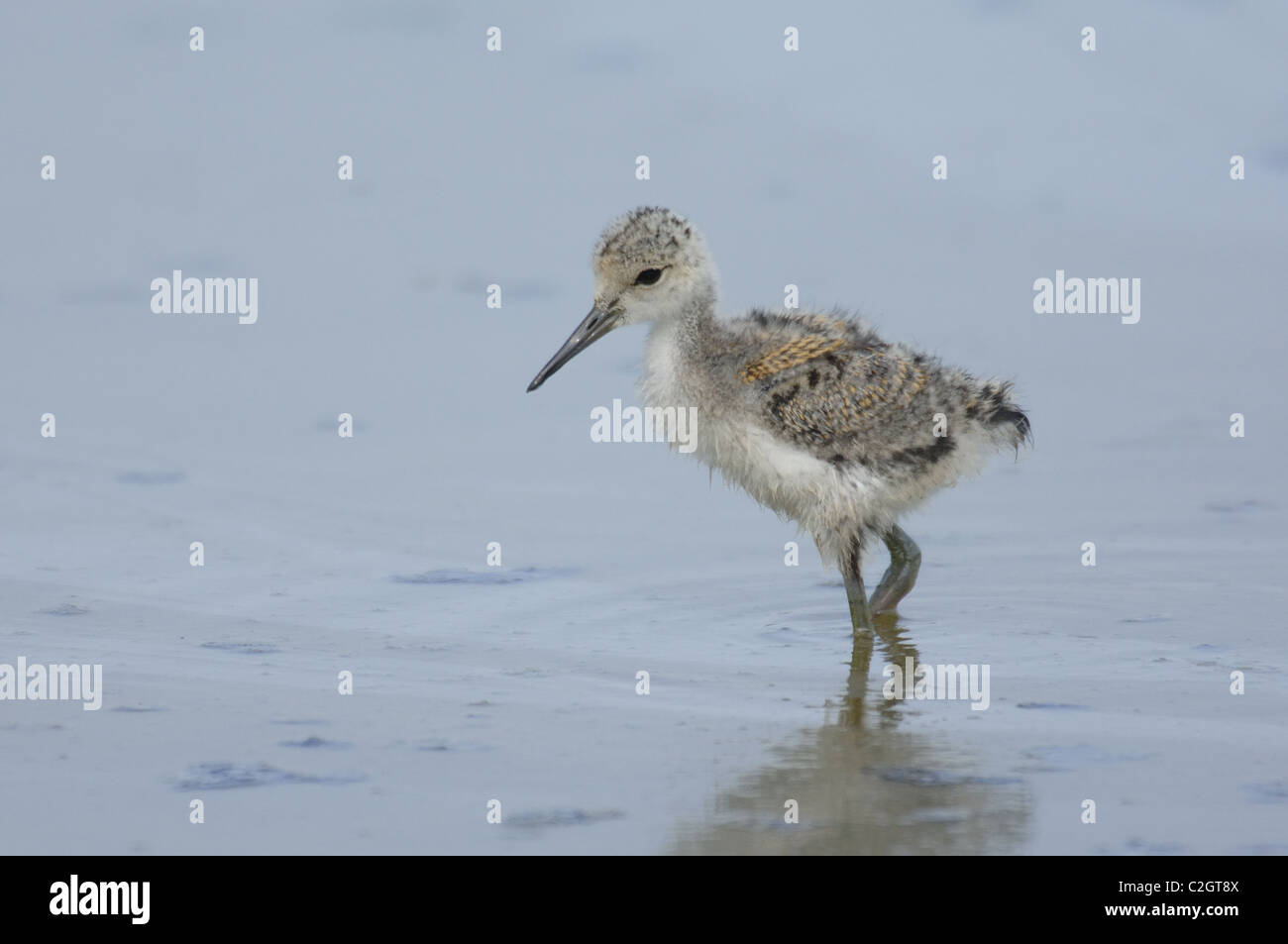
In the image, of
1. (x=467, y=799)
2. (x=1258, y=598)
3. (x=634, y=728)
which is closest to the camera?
(x=467, y=799)

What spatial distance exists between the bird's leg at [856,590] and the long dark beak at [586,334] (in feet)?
4.36

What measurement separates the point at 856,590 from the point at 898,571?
52 cm

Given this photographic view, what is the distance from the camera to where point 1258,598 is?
7.88 meters

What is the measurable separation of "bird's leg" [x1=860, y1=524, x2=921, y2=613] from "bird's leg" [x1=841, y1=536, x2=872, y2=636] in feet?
1.34

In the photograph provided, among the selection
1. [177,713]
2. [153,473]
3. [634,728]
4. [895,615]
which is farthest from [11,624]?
[895,615]

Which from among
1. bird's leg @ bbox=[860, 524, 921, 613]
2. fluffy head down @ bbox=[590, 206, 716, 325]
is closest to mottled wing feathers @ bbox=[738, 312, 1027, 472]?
fluffy head down @ bbox=[590, 206, 716, 325]

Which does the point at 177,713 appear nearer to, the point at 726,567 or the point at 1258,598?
the point at 726,567

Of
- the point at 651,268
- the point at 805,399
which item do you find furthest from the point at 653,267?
the point at 805,399

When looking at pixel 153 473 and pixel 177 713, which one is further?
pixel 153 473

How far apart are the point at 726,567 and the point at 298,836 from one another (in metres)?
3.35

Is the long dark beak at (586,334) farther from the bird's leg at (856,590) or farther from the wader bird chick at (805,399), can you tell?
the bird's leg at (856,590)

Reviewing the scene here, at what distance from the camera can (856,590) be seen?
7.66m

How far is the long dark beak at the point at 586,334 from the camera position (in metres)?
8.02
